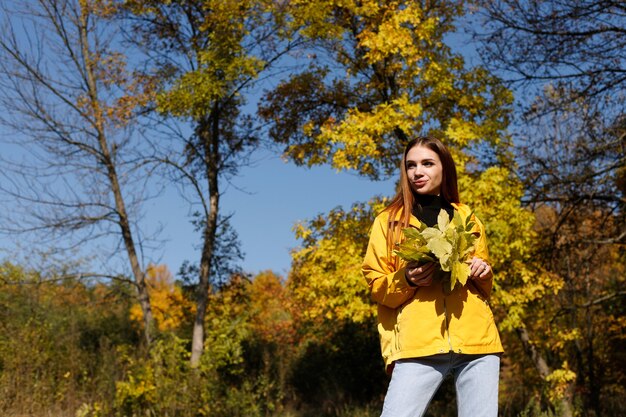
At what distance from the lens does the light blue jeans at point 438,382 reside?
2359mm

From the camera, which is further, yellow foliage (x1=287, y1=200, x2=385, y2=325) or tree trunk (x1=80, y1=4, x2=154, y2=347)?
tree trunk (x1=80, y1=4, x2=154, y2=347)

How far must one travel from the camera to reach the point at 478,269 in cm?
240

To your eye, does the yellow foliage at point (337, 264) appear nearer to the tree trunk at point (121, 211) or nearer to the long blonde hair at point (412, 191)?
the tree trunk at point (121, 211)

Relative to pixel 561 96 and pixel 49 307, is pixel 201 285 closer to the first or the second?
pixel 49 307

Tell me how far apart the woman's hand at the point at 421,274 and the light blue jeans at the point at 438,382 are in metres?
0.27

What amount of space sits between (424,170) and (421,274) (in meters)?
0.49

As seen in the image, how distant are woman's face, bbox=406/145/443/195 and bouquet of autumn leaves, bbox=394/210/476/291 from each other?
0.26 m

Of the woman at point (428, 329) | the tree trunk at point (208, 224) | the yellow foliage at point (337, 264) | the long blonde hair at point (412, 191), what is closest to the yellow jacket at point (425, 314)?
the woman at point (428, 329)

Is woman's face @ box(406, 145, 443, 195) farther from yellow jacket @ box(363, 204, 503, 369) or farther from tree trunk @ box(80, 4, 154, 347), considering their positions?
tree trunk @ box(80, 4, 154, 347)

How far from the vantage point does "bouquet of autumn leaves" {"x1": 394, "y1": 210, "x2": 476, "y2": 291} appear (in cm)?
232

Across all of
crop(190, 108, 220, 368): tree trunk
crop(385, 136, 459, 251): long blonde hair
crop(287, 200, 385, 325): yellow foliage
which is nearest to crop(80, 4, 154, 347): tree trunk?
crop(190, 108, 220, 368): tree trunk

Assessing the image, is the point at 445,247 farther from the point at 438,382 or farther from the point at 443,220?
the point at 438,382

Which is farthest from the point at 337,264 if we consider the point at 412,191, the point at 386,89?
the point at 412,191

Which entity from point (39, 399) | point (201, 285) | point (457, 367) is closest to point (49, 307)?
point (201, 285)
